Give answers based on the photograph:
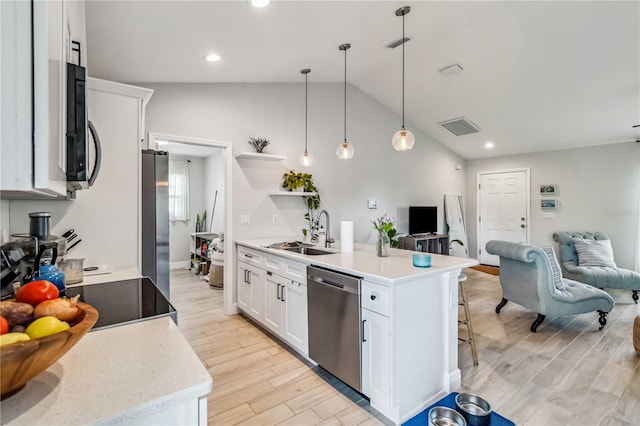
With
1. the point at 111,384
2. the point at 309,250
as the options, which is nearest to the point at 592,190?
the point at 309,250

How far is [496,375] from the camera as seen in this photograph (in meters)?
2.50

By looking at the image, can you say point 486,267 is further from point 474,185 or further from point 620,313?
point 620,313

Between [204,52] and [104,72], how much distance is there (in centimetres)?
103

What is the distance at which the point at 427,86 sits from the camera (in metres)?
4.61

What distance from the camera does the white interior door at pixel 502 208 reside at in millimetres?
6379

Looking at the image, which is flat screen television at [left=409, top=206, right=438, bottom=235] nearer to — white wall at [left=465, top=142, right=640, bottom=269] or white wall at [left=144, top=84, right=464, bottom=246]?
white wall at [left=144, top=84, right=464, bottom=246]

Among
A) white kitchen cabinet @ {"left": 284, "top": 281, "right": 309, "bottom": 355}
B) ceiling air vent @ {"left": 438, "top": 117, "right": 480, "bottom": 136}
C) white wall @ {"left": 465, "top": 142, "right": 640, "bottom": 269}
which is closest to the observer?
white kitchen cabinet @ {"left": 284, "top": 281, "right": 309, "bottom": 355}

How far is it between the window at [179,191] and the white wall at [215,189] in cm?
46

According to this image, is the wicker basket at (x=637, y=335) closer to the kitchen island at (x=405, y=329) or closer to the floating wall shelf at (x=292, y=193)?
the kitchen island at (x=405, y=329)

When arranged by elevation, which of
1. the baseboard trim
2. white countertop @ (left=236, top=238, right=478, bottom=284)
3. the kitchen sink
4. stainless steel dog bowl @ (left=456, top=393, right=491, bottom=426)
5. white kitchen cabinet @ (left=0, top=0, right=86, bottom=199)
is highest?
white kitchen cabinet @ (left=0, top=0, right=86, bottom=199)

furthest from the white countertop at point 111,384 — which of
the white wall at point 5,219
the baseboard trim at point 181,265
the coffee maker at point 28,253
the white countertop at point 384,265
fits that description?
the baseboard trim at point 181,265

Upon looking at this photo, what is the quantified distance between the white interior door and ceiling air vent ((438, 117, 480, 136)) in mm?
1656

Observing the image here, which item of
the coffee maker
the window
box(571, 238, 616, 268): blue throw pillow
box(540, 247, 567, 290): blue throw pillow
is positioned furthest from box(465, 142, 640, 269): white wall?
the coffee maker

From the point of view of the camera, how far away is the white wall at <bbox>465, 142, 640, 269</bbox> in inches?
201
